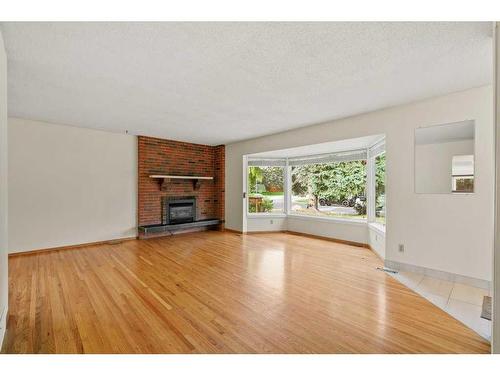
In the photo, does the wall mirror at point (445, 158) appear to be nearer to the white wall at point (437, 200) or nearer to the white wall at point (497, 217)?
the white wall at point (437, 200)

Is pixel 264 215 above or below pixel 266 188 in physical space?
below

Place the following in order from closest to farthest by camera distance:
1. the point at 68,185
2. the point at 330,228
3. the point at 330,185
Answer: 1. the point at 68,185
2. the point at 330,228
3. the point at 330,185

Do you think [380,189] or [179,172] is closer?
[380,189]

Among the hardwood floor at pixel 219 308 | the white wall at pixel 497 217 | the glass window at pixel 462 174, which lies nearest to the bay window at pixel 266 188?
the hardwood floor at pixel 219 308

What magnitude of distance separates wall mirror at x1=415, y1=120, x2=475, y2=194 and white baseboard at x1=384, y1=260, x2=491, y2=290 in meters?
1.01

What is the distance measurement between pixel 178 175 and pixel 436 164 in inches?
202

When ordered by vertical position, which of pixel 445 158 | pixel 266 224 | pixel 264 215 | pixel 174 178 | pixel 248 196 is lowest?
pixel 266 224

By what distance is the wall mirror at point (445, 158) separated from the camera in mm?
2809

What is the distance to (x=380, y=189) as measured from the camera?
444 centimetres

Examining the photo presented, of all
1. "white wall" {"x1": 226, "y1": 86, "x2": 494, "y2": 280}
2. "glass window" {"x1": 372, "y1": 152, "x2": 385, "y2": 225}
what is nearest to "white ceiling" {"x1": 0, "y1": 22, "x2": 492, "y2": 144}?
"white wall" {"x1": 226, "y1": 86, "x2": 494, "y2": 280}

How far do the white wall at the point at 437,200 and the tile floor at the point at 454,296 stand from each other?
204mm

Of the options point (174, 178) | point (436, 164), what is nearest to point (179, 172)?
point (174, 178)

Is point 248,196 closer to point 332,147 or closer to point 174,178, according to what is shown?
point 174,178
